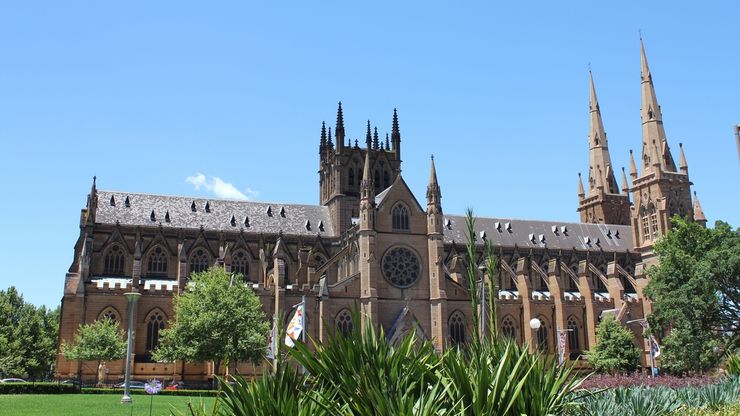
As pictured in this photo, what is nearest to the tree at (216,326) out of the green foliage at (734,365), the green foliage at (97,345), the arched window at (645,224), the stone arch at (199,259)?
the green foliage at (97,345)

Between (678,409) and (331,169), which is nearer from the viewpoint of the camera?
(678,409)

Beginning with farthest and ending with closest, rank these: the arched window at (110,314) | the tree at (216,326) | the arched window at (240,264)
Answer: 1. the arched window at (240,264)
2. the arched window at (110,314)
3. the tree at (216,326)

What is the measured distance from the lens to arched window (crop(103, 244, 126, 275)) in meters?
66.3

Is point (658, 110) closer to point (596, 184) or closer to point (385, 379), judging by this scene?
point (596, 184)

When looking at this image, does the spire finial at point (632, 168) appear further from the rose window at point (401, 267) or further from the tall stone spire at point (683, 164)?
the rose window at point (401, 267)

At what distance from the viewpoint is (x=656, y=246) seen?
56.6m

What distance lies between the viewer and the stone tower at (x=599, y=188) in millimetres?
97125

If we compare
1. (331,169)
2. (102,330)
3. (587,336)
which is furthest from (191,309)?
(587,336)

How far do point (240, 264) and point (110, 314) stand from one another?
14256 mm

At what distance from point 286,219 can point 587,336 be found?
35.9m

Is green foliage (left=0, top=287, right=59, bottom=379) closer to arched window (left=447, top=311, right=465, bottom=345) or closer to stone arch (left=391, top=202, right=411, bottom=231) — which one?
stone arch (left=391, top=202, right=411, bottom=231)

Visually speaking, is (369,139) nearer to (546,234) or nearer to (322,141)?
(322,141)

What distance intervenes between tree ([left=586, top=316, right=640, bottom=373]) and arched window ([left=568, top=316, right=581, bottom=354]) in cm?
784

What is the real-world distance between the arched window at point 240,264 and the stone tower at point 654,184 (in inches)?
1907
